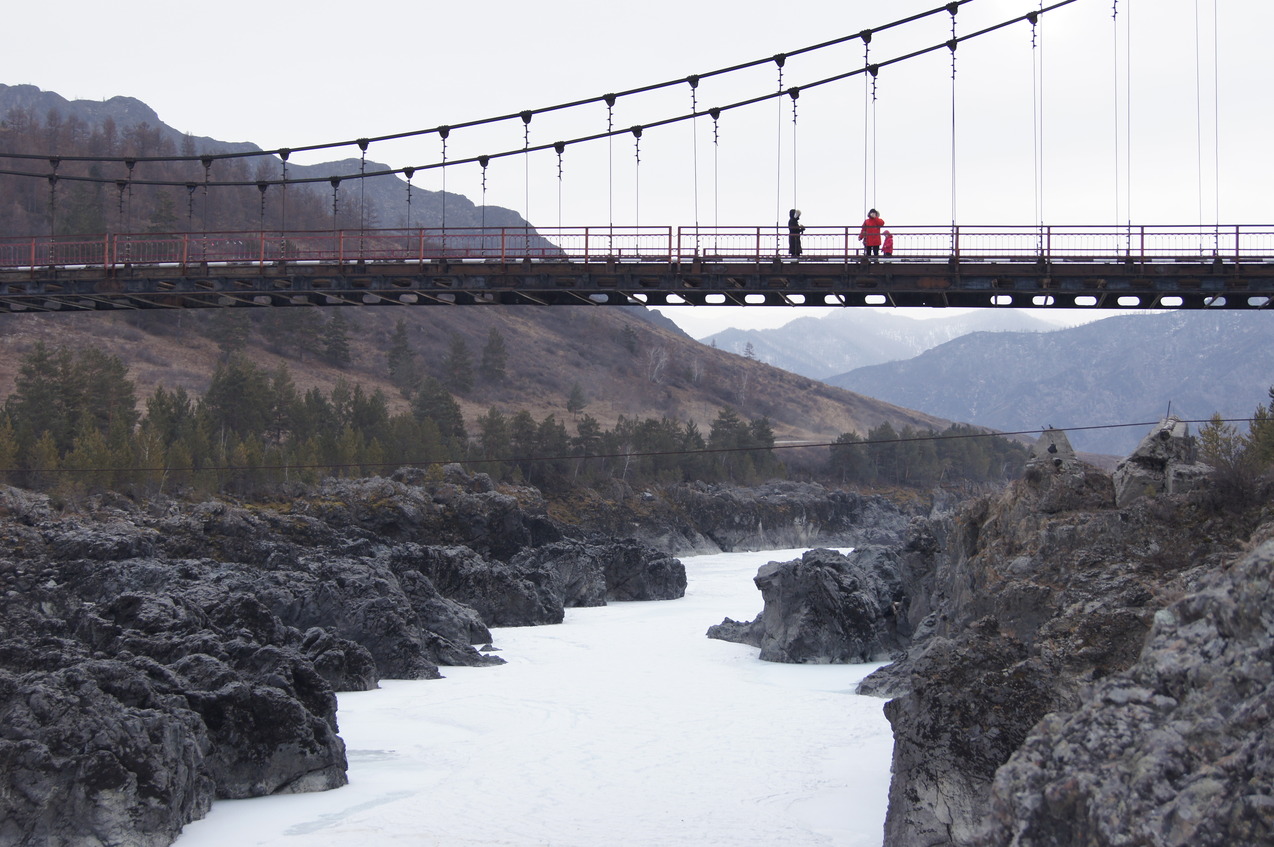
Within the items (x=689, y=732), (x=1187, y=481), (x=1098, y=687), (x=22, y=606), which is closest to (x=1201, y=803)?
(x=1098, y=687)

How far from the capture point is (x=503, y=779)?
755 inches

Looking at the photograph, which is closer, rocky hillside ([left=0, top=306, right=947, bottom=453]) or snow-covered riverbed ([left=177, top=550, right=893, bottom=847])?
snow-covered riverbed ([left=177, top=550, right=893, bottom=847])

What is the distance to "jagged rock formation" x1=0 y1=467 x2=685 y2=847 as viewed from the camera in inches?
572

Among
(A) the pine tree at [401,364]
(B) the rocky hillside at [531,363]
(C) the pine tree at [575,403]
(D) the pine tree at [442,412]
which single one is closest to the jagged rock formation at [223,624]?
(D) the pine tree at [442,412]

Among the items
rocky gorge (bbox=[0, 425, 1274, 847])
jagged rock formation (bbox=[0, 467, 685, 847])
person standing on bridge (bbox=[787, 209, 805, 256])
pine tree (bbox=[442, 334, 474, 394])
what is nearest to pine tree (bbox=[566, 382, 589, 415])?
pine tree (bbox=[442, 334, 474, 394])

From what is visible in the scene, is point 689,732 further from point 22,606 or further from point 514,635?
point 514,635

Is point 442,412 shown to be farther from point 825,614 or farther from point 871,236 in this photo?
point 871,236

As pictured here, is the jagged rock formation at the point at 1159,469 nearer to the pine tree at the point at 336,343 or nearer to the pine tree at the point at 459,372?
the pine tree at the point at 336,343

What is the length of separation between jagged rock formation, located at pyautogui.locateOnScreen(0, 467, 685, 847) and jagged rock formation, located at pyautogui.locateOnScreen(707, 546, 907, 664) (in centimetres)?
749

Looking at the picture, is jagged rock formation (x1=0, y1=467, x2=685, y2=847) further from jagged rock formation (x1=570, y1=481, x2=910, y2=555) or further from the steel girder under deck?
jagged rock formation (x1=570, y1=481, x2=910, y2=555)

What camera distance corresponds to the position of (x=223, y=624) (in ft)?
77.1

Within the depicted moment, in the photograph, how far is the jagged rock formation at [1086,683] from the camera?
8391 millimetres

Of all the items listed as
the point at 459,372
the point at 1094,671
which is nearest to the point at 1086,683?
the point at 1094,671

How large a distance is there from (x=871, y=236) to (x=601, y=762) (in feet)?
42.9
